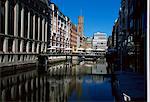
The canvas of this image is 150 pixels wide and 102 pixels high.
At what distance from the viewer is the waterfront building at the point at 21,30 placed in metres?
26.5

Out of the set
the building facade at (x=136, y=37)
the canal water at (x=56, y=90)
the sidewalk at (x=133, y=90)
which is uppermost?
the building facade at (x=136, y=37)

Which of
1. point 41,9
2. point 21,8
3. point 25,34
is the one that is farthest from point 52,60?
point 21,8

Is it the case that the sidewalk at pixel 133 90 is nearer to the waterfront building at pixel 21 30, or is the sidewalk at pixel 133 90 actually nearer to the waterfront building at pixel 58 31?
the waterfront building at pixel 21 30

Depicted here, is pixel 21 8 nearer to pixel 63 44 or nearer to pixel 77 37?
pixel 63 44

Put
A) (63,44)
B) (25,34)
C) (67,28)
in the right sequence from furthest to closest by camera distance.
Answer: (67,28), (63,44), (25,34)

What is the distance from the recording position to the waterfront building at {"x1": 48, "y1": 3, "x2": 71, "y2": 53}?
2096 inches

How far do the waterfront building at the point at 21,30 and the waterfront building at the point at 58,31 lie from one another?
7063 mm

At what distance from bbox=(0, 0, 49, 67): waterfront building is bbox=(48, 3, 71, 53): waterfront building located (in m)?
7.06

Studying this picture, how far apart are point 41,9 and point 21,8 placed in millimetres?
11206

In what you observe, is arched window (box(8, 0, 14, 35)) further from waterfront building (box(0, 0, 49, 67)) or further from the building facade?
the building facade

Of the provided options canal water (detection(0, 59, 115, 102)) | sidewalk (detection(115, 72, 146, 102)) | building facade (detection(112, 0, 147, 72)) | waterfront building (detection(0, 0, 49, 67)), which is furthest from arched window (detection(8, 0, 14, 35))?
sidewalk (detection(115, 72, 146, 102))

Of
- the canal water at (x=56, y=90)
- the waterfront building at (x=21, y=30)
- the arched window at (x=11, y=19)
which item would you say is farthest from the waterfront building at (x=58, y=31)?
the canal water at (x=56, y=90)

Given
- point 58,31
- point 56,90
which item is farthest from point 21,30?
point 58,31

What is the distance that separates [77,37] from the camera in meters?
78.4
